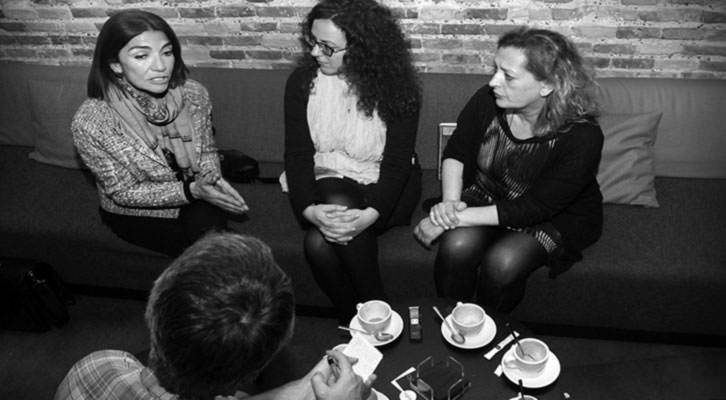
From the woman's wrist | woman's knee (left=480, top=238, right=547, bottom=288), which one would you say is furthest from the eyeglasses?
woman's knee (left=480, top=238, right=547, bottom=288)

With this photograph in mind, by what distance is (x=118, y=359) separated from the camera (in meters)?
1.52

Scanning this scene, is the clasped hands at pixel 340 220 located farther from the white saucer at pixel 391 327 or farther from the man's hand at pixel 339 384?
the man's hand at pixel 339 384

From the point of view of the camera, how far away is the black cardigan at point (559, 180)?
7.38 ft

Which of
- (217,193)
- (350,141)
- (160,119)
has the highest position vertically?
(160,119)

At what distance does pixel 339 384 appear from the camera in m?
1.56

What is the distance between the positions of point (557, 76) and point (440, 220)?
68 centimetres

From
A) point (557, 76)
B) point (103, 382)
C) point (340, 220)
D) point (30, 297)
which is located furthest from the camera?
point (30, 297)

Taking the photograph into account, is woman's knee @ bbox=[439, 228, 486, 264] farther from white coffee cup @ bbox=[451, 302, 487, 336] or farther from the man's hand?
the man's hand

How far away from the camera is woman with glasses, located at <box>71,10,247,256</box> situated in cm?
239

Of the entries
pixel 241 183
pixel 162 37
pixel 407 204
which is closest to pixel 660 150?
pixel 407 204

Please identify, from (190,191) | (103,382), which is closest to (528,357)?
(103,382)

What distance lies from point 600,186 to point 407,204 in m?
0.81

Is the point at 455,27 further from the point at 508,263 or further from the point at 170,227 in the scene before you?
the point at 170,227

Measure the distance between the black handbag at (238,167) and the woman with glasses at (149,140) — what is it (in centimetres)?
18
